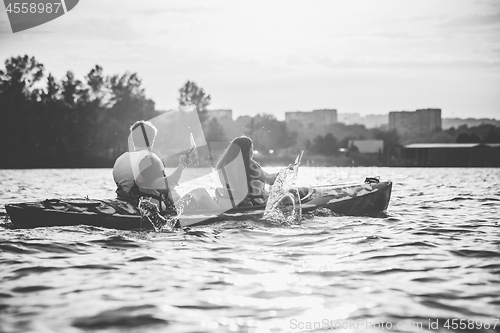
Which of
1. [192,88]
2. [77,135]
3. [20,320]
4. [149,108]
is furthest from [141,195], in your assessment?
[192,88]

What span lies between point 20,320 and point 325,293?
2.68 metres

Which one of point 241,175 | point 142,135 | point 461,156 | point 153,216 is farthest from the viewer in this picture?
point 461,156

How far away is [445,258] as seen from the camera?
21.6ft

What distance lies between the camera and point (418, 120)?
525ft

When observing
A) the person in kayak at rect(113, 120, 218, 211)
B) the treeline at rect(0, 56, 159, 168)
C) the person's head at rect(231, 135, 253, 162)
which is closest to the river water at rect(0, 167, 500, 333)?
the person in kayak at rect(113, 120, 218, 211)

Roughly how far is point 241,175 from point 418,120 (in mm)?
159805

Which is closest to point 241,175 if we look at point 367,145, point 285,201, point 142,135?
point 285,201

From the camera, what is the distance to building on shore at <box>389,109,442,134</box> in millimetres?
159375

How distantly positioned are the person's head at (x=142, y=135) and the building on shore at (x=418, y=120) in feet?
503

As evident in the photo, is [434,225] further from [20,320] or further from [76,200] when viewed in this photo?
[20,320]

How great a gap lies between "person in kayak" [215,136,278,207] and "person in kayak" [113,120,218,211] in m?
1.02
